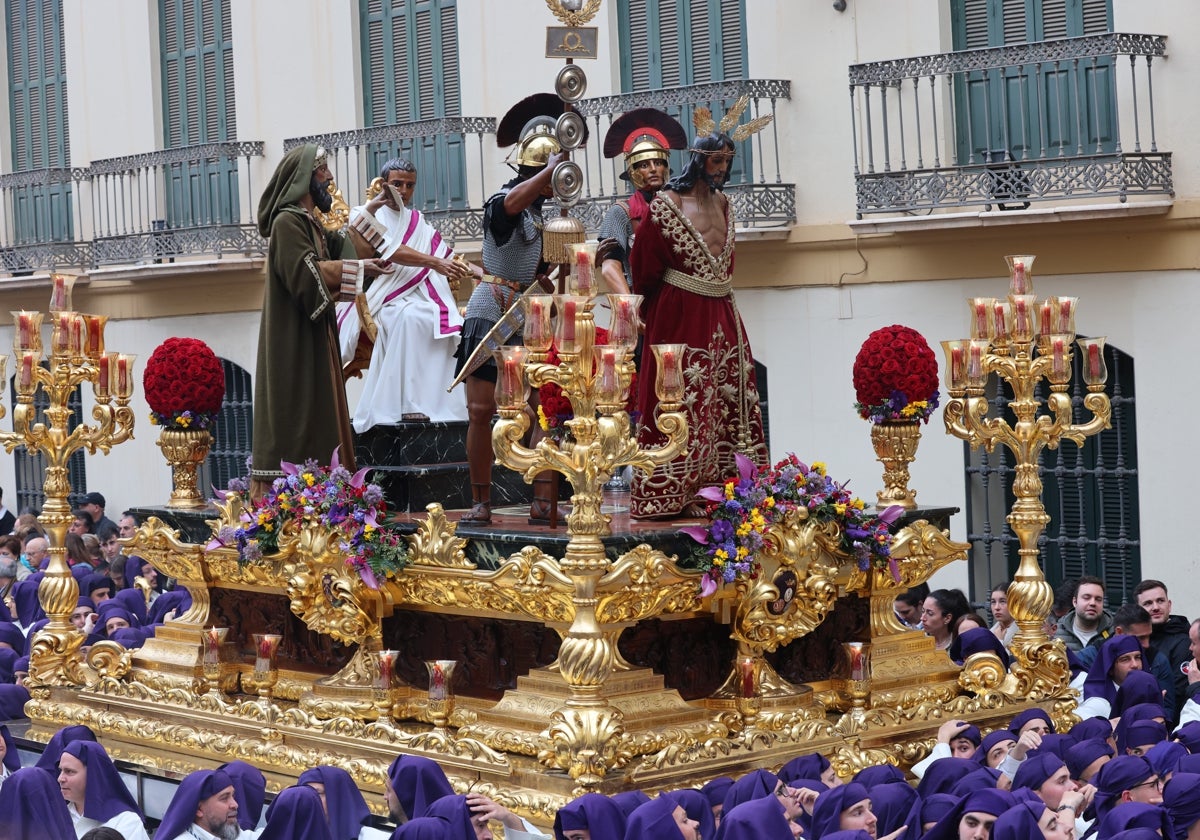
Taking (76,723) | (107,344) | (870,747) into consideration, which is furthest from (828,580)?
(107,344)

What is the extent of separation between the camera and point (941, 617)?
1077 centimetres

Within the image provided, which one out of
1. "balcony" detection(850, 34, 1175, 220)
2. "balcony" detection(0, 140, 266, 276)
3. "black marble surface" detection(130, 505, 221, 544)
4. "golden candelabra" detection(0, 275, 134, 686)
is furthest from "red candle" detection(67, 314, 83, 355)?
"balcony" detection(0, 140, 266, 276)

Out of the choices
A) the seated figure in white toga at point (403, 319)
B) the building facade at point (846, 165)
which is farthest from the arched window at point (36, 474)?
the seated figure in white toga at point (403, 319)

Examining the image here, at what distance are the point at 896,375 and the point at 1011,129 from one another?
3.43 metres

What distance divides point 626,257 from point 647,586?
2013 millimetres

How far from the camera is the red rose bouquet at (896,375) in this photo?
33.7ft

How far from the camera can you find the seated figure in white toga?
35.5 feet

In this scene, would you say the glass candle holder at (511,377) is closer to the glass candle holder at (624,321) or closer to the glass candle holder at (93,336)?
the glass candle holder at (624,321)

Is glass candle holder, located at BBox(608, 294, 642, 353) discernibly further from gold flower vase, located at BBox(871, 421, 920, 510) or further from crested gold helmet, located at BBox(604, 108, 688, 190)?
gold flower vase, located at BBox(871, 421, 920, 510)

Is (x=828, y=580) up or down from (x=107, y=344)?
down

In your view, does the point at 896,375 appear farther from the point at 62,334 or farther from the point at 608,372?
the point at 62,334

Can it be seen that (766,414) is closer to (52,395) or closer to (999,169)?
(999,169)

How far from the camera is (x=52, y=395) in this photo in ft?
36.8

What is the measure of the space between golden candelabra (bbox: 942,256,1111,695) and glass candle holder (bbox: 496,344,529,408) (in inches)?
92.1
